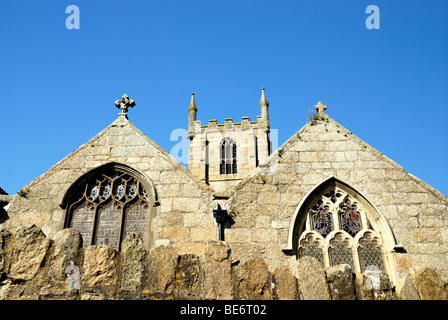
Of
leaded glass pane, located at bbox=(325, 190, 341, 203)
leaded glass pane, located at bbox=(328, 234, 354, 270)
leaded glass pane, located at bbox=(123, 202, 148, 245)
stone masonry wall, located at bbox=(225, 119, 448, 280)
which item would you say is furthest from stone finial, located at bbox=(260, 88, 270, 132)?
leaded glass pane, located at bbox=(328, 234, 354, 270)

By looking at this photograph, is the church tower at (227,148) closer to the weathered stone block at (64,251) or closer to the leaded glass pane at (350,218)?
the leaded glass pane at (350,218)

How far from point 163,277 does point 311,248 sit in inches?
182

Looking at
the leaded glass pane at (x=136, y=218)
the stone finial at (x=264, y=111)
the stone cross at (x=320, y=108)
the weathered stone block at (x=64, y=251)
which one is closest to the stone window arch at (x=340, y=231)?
the stone cross at (x=320, y=108)

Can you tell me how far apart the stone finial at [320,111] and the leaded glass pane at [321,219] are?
2.05 m

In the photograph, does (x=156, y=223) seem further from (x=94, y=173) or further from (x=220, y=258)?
(x=220, y=258)

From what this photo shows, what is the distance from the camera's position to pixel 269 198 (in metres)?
6.91

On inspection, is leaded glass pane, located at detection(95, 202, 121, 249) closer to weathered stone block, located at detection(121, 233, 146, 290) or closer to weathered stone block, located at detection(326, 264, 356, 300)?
weathered stone block, located at detection(121, 233, 146, 290)

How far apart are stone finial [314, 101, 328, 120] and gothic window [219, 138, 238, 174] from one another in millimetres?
23427

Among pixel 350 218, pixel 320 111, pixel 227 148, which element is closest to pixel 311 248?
pixel 350 218

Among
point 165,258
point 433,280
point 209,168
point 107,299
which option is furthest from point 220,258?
point 209,168

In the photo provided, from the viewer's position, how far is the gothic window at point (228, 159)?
104ft

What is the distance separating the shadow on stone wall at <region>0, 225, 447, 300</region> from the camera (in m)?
2.53

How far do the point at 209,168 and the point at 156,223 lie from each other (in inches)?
976

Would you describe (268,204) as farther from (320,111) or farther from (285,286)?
(285,286)
